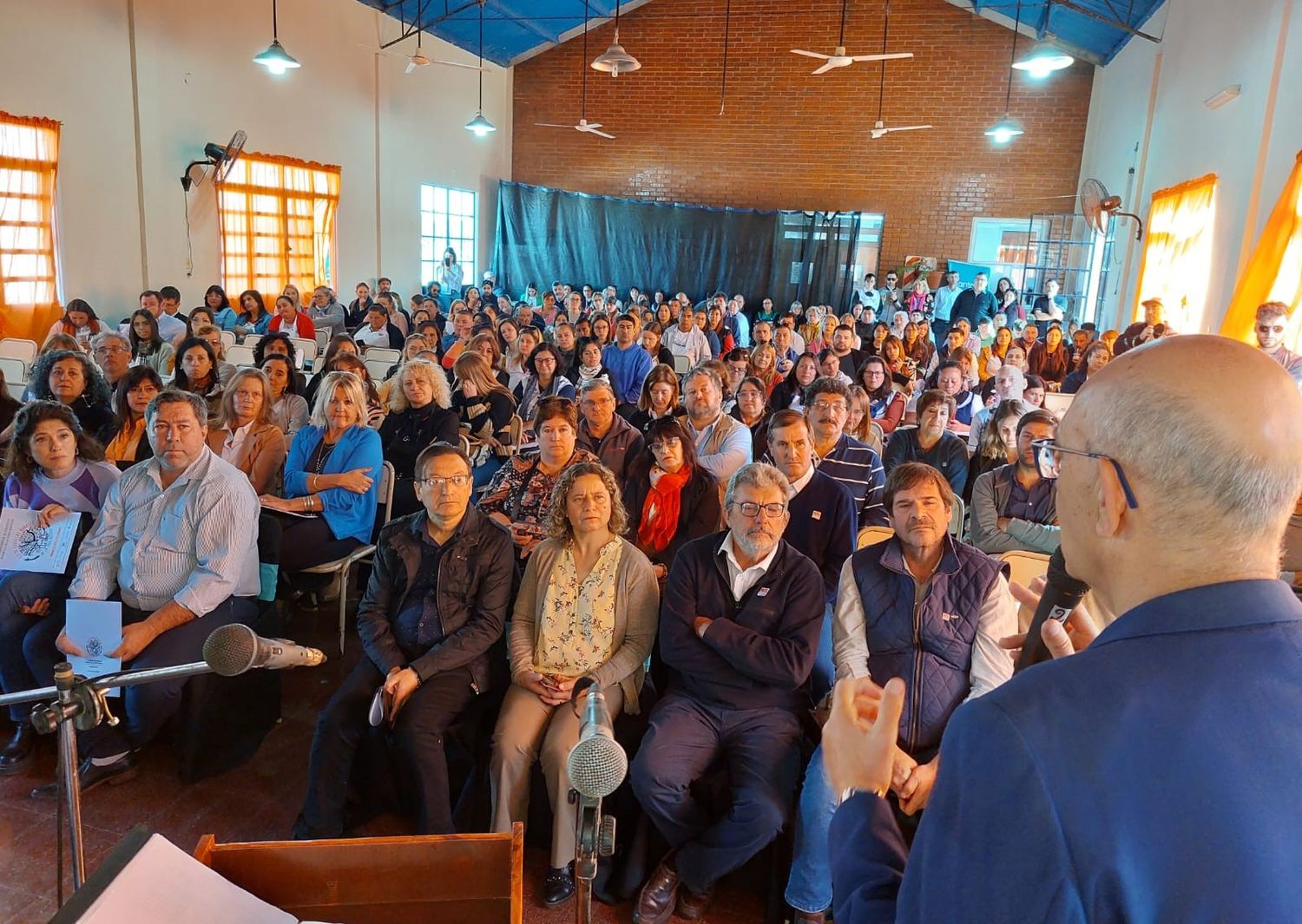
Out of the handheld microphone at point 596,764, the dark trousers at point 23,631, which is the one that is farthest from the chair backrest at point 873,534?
the dark trousers at point 23,631

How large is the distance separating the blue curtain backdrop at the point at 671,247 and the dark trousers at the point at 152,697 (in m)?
11.5

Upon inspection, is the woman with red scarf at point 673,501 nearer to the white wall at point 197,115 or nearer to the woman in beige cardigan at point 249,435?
the woman in beige cardigan at point 249,435

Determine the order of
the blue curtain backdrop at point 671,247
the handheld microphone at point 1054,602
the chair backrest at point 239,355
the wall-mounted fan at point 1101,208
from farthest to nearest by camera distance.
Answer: the blue curtain backdrop at point 671,247 < the wall-mounted fan at point 1101,208 < the chair backrest at point 239,355 < the handheld microphone at point 1054,602

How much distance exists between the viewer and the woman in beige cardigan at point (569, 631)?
2355mm

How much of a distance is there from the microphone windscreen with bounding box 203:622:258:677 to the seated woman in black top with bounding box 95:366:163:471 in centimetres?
313

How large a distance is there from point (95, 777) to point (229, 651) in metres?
1.95

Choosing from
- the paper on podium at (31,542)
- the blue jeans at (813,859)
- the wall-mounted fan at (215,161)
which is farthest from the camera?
the wall-mounted fan at (215,161)

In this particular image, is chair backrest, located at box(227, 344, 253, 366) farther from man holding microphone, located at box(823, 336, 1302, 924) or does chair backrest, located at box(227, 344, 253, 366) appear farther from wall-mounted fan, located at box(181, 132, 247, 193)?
man holding microphone, located at box(823, 336, 1302, 924)

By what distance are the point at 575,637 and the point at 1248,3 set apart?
7765 mm

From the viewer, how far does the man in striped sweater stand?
11.9 ft

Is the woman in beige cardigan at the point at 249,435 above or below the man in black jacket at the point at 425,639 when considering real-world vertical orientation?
above

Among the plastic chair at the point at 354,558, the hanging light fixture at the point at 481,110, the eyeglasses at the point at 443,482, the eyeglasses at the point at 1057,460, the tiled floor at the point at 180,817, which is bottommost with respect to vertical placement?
the tiled floor at the point at 180,817

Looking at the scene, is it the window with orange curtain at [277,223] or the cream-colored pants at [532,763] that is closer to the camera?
the cream-colored pants at [532,763]

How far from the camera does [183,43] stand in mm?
8492
